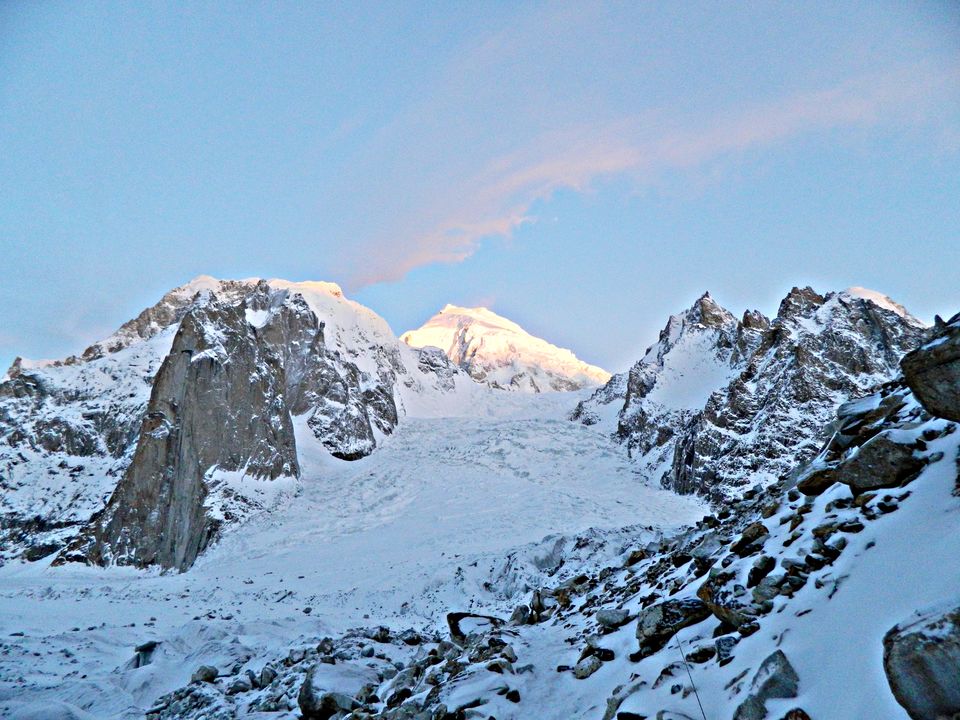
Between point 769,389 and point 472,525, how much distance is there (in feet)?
98.9

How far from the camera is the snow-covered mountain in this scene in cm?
14762

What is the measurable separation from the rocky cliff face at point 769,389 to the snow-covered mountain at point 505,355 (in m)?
70.8

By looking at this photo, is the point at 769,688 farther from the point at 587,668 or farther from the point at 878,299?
the point at 878,299

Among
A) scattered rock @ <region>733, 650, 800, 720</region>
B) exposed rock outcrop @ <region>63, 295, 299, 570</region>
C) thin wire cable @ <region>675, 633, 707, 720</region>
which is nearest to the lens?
scattered rock @ <region>733, 650, 800, 720</region>

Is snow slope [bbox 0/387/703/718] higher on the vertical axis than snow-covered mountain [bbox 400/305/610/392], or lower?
lower

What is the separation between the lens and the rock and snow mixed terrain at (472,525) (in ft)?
20.8

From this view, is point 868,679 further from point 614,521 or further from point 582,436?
point 582,436

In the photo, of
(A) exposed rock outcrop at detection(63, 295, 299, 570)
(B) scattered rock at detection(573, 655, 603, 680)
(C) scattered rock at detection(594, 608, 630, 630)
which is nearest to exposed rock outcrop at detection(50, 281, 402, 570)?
(A) exposed rock outcrop at detection(63, 295, 299, 570)

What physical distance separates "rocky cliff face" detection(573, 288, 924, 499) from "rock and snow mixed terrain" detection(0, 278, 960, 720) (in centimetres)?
26

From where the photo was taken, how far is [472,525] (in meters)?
40.9

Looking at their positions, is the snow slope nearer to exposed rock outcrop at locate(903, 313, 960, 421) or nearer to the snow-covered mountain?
exposed rock outcrop at locate(903, 313, 960, 421)

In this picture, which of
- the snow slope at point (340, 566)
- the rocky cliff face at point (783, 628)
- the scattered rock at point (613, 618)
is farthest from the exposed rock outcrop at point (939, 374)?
the snow slope at point (340, 566)

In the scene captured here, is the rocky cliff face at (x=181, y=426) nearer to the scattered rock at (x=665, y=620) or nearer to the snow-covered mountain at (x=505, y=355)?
the scattered rock at (x=665, y=620)

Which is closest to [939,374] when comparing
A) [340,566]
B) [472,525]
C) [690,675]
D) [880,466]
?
[880,466]
